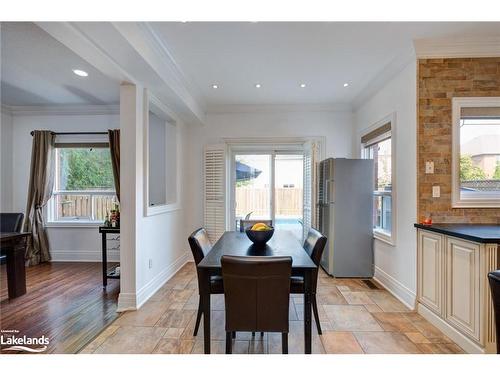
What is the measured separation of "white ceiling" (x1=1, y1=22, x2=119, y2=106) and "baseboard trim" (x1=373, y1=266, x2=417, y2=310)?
399cm

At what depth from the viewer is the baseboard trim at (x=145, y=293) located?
286cm

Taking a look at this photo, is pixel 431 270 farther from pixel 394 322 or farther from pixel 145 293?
pixel 145 293

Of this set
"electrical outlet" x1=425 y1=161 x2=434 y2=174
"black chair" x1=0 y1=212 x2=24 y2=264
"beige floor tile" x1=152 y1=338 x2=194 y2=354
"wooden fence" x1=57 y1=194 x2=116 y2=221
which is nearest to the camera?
"beige floor tile" x1=152 y1=338 x2=194 y2=354

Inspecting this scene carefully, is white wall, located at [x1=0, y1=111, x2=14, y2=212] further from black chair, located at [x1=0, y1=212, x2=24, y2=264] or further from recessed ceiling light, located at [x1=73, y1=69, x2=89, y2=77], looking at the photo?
recessed ceiling light, located at [x1=73, y1=69, x2=89, y2=77]

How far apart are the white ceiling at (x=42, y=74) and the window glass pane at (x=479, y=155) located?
3.84 meters

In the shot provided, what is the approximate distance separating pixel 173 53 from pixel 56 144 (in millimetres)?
3122

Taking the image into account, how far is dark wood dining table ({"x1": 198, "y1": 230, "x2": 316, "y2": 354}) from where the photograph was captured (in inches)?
73.0

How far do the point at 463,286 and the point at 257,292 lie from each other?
5.49ft

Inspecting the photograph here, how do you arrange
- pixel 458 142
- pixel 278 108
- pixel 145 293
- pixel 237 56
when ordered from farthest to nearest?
1. pixel 278 108
2. pixel 145 293
3. pixel 237 56
4. pixel 458 142

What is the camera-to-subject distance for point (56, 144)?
465 centimetres

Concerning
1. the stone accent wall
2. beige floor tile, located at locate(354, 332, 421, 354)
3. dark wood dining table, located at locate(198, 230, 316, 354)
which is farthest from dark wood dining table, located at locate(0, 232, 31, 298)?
the stone accent wall

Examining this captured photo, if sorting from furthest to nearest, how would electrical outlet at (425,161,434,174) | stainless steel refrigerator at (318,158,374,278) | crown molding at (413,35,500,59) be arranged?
stainless steel refrigerator at (318,158,374,278)
electrical outlet at (425,161,434,174)
crown molding at (413,35,500,59)

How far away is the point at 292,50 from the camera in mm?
2844

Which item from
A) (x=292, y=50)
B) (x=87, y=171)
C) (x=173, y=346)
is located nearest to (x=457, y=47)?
(x=292, y=50)
